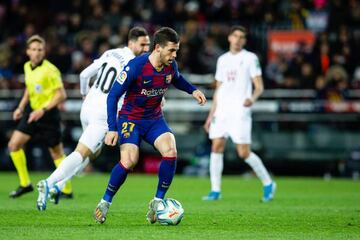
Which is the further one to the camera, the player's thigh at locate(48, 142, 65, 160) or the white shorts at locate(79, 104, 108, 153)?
the player's thigh at locate(48, 142, 65, 160)

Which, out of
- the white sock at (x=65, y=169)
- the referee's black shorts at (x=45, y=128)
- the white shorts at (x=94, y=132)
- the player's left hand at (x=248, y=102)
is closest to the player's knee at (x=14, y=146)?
the referee's black shorts at (x=45, y=128)

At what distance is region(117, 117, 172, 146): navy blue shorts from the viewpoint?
10.1 m

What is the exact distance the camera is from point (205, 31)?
81.1ft

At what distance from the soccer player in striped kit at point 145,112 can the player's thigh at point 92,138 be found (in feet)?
5.75

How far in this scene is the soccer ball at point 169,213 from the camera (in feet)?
32.8

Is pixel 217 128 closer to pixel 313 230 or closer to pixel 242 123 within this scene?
pixel 242 123

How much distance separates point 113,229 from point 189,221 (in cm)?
129

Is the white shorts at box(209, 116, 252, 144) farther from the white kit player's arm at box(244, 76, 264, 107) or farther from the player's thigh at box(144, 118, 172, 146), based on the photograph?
the player's thigh at box(144, 118, 172, 146)

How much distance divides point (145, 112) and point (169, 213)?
116 centimetres

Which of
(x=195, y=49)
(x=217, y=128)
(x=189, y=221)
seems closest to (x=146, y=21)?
(x=195, y=49)

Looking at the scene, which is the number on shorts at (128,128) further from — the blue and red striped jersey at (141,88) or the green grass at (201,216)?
the green grass at (201,216)

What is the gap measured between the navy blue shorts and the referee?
4.10 m

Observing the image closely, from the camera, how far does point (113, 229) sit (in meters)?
9.46

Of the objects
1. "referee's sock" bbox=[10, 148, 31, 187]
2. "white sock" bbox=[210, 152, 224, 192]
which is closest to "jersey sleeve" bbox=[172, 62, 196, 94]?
"white sock" bbox=[210, 152, 224, 192]
